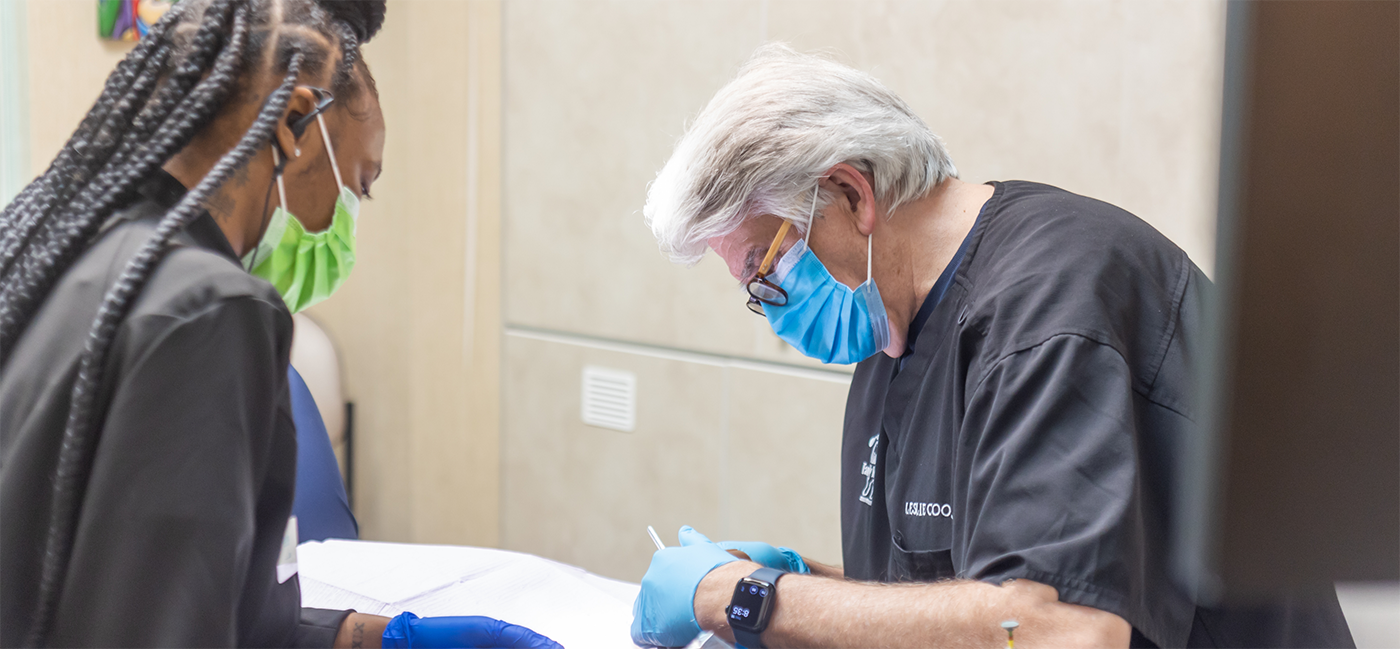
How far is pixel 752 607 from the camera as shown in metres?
1.07

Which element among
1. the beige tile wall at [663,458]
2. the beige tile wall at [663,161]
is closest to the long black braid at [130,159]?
the beige tile wall at [663,161]

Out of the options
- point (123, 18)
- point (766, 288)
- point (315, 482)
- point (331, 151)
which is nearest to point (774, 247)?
point (766, 288)

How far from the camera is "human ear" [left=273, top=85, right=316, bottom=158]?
3.23 feet

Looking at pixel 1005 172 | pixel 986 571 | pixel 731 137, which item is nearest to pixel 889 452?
pixel 986 571

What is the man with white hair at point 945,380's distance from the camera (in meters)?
0.88

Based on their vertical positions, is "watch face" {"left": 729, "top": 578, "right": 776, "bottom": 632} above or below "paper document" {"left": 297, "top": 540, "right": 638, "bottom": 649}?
above

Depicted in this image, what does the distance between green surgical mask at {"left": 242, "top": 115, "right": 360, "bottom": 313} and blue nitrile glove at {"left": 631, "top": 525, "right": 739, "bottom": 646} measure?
0.53 m

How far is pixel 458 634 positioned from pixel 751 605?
397 millimetres

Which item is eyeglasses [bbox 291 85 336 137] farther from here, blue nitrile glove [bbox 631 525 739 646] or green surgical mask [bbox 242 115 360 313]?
blue nitrile glove [bbox 631 525 739 646]

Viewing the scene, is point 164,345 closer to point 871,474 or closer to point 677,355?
point 871,474

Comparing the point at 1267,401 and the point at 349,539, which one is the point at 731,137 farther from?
the point at 349,539

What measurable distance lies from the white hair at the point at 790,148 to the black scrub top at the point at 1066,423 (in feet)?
→ 0.39

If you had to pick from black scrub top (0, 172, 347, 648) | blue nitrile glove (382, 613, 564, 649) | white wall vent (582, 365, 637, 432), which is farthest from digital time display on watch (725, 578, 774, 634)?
white wall vent (582, 365, 637, 432)

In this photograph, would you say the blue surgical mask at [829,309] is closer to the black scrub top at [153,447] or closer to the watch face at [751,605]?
the watch face at [751,605]
